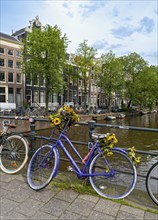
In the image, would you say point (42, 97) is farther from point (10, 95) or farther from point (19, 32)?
→ point (19, 32)

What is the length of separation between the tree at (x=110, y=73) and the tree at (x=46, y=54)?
45.7ft

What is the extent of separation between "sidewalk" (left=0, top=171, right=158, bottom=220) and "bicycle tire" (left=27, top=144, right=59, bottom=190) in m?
0.16

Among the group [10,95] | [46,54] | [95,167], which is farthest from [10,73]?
[95,167]

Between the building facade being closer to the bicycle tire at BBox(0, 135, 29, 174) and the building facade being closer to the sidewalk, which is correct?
the bicycle tire at BBox(0, 135, 29, 174)

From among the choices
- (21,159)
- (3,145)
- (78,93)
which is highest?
(78,93)

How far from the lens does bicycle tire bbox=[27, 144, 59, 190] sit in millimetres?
2920

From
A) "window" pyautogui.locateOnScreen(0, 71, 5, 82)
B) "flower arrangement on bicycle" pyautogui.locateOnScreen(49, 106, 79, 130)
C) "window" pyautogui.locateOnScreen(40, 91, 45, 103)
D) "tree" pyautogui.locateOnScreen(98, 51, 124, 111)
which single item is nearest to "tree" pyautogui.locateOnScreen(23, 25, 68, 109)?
"window" pyautogui.locateOnScreen(0, 71, 5, 82)

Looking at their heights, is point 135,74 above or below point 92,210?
above

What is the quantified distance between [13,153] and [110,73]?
33.0m

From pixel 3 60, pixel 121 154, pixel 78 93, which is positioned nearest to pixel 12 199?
pixel 121 154

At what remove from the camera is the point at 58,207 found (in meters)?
2.37

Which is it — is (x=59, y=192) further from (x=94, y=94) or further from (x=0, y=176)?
(x=94, y=94)

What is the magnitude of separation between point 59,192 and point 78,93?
37.2m

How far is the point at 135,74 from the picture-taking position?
41188 mm
